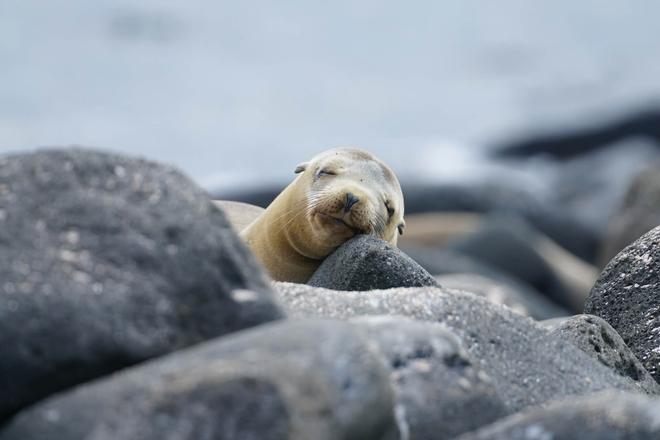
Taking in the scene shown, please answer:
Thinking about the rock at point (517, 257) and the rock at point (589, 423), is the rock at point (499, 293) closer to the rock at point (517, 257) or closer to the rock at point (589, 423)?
the rock at point (517, 257)

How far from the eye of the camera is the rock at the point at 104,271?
9.32 feet

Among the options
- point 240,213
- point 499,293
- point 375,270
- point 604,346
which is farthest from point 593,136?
point 604,346

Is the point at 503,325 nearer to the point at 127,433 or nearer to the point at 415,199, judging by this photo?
the point at 127,433

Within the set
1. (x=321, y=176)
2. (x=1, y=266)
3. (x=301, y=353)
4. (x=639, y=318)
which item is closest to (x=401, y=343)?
(x=301, y=353)

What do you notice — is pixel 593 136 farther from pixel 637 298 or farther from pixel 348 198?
pixel 637 298

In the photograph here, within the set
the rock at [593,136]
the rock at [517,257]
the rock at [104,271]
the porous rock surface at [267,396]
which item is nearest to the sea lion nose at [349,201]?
the rock at [104,271]

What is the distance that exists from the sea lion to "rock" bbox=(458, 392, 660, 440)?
2.82m

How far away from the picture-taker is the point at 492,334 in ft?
12.5

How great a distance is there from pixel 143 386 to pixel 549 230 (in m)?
20.4

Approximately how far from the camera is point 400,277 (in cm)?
488

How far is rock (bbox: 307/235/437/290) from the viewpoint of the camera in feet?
16.0

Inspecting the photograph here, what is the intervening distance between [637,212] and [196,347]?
12484 mm

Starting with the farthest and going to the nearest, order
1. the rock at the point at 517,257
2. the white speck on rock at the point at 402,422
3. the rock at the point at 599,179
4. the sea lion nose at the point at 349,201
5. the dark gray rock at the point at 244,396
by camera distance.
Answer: the rock at the point at 599,179, the rock at the point at 517,257, the sea lion nose at the point at 349,201, the white speck on rock at the point at 402,422, the dark gray rock at the point at 244,396

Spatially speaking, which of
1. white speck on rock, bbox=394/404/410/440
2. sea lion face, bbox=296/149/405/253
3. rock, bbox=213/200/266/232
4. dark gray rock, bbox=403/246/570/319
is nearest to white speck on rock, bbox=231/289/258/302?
white speck on rock, bbox=394/404/410/440
